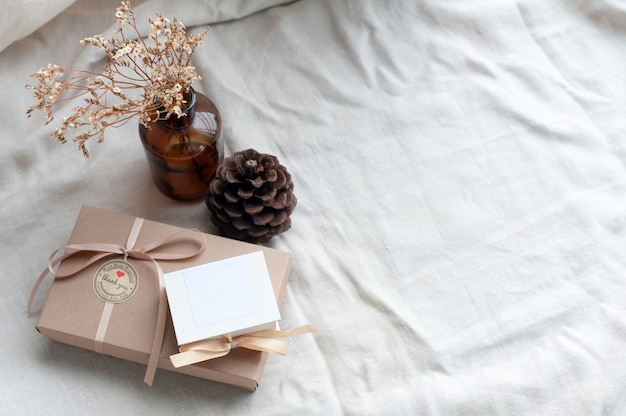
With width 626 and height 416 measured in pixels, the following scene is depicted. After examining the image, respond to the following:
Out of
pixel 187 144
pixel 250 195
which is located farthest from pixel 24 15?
pixel 250 195

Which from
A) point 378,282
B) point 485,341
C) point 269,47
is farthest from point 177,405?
point 269,47

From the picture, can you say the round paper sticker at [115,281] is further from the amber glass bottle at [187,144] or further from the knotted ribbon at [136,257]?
the amber glass bottle at [187,144]

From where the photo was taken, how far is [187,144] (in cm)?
88

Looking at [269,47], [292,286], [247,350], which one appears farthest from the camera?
[269,47]

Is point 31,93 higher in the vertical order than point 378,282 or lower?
higher

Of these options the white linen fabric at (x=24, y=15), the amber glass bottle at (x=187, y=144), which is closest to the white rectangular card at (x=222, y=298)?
the amber glass bottle at (x=187, y=144)

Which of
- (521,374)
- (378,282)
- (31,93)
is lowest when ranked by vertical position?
(521,374)

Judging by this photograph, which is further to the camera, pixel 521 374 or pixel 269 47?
pixel 269 47

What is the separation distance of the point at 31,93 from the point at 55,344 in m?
0.37

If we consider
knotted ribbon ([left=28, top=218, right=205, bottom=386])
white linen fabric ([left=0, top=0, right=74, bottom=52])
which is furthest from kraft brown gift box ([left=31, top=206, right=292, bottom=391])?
white linen fabric ([left=0, top=0, right=74, bottom=52])

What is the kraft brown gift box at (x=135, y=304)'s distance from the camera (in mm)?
827

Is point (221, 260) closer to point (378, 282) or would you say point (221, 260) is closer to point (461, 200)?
point (378, 282)

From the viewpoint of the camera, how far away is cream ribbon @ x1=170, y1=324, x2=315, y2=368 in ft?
2.62

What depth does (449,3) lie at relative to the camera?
3.61 ft
